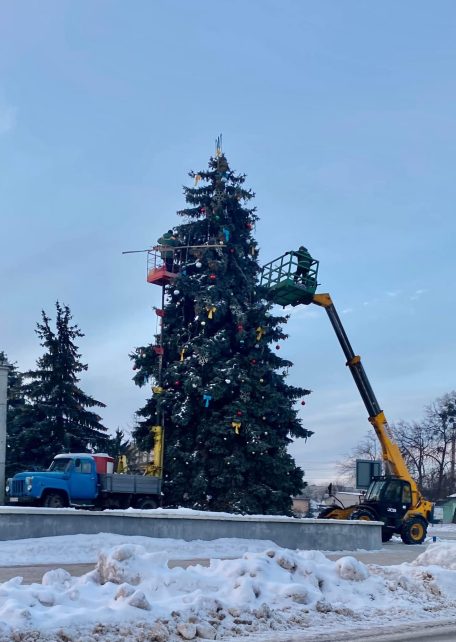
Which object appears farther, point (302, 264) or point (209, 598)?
point (302, 264)

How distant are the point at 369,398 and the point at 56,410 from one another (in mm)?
17433

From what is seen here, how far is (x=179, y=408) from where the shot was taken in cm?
2941

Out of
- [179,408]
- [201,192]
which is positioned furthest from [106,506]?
[201,192]

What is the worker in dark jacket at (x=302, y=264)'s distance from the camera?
96.1ft

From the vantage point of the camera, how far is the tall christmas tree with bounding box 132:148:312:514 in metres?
28.6

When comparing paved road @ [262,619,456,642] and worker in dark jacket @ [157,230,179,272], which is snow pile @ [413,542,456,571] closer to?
paved road @ [262,619,456,642]

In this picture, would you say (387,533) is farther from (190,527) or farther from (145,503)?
(190,527)

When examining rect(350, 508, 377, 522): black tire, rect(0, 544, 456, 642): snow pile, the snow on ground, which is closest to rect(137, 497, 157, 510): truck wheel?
rect(350, 508, 377, 522): black tire

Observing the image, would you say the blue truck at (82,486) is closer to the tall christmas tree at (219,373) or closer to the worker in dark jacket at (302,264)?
the tall christmas tree at (219,373)

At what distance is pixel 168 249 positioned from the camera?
106 ft

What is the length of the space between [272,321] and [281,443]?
510 cm

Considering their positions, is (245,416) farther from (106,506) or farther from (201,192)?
(201,192)

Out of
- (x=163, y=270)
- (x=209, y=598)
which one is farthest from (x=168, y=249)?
(x=209, y=598)

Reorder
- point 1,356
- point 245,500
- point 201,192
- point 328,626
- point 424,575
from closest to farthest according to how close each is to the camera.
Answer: point 328,626 → point 424,575 → point 245,500 → point 201,192 → point 1,356
